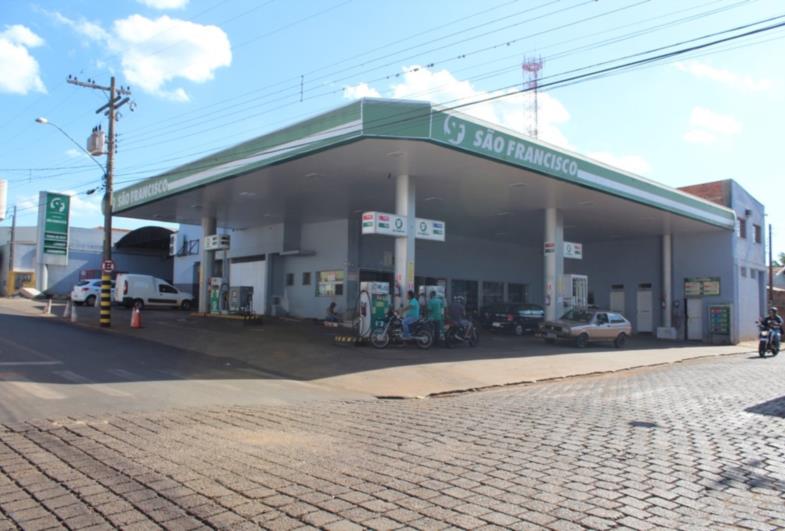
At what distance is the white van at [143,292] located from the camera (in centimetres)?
3419

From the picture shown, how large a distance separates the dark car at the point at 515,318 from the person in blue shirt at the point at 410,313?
10838 mm

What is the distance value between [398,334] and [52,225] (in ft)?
119

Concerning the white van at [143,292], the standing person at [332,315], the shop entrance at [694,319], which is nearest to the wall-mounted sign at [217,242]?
the standing person at [332,315]

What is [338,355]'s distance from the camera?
16.2 meters

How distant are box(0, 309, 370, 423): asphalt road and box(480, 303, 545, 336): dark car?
16.2m

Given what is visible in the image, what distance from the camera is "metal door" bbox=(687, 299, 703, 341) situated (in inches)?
1224

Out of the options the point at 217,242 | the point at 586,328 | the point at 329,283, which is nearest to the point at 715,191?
the point at 586,328

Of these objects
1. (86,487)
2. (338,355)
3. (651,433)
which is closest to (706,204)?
(338,355)

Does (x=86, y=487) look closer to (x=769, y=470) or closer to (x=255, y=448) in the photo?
(x=255, y=448)

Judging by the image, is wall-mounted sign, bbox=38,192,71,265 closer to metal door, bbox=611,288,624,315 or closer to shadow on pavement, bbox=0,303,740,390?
shadow on pavement, bbox=0,303,740,390

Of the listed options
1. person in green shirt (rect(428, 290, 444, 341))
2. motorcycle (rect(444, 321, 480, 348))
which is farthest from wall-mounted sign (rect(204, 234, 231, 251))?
motorcycle (rect(444, 321, 480, 348))

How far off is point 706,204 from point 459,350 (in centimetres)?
1660

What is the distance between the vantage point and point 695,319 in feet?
103

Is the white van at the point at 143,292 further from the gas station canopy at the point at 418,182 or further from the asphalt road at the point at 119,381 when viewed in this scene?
the asphalt road at the point at 119,381
